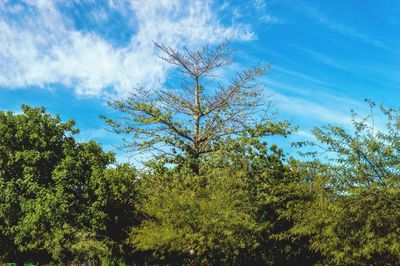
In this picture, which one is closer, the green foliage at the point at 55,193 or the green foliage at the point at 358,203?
the green foliage at the point at 358,203

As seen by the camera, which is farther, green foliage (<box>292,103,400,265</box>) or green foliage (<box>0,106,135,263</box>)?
green foliage (<box>0,106,135,263</box>)

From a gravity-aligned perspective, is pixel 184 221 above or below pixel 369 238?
above

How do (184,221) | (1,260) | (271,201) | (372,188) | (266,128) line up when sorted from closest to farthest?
(372,188), (184,221), (271,201), (266,128), (1,260)

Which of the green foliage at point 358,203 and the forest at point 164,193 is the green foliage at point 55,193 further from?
the green foliage at point 358,203

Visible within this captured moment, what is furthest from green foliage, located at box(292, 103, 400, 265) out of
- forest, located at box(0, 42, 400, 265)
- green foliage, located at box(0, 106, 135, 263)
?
green foliage, located at box(0, 106, 135, 263)

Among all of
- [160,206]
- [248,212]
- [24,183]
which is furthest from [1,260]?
[248,212]

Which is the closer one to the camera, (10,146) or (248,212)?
(248,212)

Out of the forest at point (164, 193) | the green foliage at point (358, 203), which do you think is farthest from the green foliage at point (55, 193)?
the green foliage at point (358, 203)

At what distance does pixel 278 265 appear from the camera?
26.2 metres

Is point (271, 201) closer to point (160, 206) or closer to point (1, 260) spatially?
point (160, 206)

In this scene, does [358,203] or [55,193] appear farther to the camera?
[55,193]

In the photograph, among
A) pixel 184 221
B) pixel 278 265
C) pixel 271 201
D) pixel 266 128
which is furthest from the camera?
pixel 266 128

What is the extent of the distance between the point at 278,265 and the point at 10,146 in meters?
18.0

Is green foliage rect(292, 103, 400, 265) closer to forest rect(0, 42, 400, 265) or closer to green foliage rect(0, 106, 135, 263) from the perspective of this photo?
forest rect(0, 42, 400, 265)
